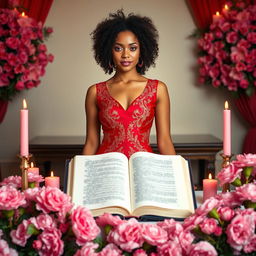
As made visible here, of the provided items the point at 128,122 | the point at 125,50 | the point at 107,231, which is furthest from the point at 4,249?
the point at 125,50

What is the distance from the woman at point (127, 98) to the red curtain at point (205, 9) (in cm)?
224

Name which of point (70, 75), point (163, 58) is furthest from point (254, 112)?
point (70, 75)

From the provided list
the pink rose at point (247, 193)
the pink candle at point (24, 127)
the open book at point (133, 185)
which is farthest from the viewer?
the pink candle at point (24, 127)

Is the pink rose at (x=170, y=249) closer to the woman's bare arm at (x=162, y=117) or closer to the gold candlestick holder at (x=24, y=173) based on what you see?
the gold candlestick holder at (x=24, y=173)

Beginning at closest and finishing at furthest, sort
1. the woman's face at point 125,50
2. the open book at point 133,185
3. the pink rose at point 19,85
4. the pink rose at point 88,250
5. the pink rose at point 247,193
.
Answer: the pink rose at point 88,250 → the pink rose at point 247,193 → the open book at point 133,185 → the woman's face at point 125,50 → the pink rose at point 19,85

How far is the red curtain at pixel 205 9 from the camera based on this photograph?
503 centimetres

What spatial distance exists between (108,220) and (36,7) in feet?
12.5

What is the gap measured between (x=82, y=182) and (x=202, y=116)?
3.61m

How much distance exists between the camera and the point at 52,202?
4.94ft

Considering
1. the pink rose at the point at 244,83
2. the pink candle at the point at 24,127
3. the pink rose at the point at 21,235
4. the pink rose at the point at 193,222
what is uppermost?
the pink rose at the point at 244,83

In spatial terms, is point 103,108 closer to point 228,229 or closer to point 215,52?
point 228,229

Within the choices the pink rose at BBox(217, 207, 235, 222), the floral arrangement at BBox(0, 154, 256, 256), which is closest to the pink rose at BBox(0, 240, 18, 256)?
the floral arrangement at BBox(0, 154, 256, 256)

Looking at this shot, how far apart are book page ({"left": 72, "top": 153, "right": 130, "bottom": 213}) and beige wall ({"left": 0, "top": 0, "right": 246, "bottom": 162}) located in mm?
3378

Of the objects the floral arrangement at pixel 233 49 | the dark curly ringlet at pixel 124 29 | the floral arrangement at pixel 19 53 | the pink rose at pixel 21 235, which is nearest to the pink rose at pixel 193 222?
the pink rose at pixel 21 235
